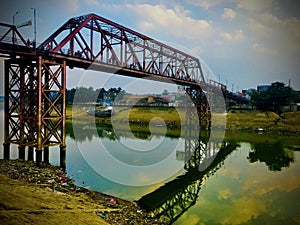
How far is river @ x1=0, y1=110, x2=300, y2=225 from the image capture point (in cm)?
1052

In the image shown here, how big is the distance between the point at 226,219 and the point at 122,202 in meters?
4.10

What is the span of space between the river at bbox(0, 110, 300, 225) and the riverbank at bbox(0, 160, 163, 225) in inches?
54.4

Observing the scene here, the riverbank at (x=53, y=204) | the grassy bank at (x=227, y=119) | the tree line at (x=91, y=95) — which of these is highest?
the tree line at (x=91, y=95)

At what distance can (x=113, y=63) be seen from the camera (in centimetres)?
2306

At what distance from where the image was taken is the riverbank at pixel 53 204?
6906 mm

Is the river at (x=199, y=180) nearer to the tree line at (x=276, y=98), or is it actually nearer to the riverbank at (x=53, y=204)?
the riverbank at (x=53, y=204)

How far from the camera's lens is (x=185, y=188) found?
45.3 ft

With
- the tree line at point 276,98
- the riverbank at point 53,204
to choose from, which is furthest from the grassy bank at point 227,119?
the riverbank at point 53,204

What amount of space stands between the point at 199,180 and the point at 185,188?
2.03 metres

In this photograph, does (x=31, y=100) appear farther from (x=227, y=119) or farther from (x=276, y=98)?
(x=276, y=98)

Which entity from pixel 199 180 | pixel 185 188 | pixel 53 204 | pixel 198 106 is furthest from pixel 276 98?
pixel 53 204

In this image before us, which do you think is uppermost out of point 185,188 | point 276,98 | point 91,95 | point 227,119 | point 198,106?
point 91,95

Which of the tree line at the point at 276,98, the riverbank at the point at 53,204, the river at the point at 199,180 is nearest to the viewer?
the riverbank at the point at 53,204

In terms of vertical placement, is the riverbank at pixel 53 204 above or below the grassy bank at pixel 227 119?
below
